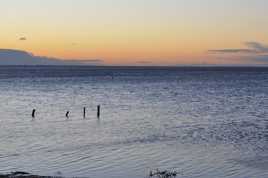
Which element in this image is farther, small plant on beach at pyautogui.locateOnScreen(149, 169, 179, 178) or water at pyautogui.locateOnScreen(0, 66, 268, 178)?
water at pyautogui.locateOnScreen(0, 66, 268, 178)

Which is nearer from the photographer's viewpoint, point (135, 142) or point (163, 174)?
point (163, 174)

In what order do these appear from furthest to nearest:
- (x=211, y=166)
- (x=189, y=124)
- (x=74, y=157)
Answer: (x=189, y=124) < (x=74, y=157) < (x=211, y=166)

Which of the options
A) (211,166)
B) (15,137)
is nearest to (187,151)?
(211,166)

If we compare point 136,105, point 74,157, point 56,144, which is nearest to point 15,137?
point 56,144

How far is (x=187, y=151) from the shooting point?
31.7 m

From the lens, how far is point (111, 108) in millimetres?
62031

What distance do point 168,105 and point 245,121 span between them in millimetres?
18844

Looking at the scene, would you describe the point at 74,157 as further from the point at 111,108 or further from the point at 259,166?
the point at 111,108

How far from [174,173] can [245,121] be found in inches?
1022

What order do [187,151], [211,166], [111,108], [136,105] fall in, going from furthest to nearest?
[136,105] → [111,108] → [187,151] → [211,166]

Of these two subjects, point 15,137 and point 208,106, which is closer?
point 15,137

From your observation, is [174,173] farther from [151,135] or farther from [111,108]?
[111,108]

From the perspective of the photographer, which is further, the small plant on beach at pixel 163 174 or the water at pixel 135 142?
the water at pixel 135 142

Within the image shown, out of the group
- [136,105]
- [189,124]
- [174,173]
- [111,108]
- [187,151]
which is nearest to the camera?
[174,173]
